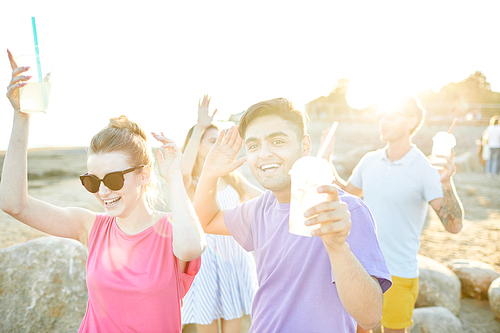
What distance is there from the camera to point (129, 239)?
2070 millimetres

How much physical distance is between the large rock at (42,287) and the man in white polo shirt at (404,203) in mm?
3238

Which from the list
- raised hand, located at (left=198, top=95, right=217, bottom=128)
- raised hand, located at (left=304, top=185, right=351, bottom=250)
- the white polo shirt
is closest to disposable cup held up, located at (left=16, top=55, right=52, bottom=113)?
raised hand, located at (left=304, top=185, right=351, bottom=250)

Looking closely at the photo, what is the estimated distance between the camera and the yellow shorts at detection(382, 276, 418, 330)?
2.99 metres

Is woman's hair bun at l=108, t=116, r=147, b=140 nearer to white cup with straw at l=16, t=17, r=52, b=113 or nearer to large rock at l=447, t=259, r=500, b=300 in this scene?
white cup with straw at l=16, t=17, r=52, b=113

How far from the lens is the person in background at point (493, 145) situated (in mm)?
12439

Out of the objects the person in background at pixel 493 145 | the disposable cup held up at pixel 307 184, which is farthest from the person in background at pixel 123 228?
the person in background at pixel 493 145

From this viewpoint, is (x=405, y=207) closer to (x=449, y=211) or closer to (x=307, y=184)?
(x=449, y=211)

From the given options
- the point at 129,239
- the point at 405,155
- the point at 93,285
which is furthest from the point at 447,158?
the point at 93,285

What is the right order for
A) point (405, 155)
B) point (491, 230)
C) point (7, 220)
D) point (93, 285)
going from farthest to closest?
point (7, 220) → point (491, 230) → point (405, 155) → point (93, 285)

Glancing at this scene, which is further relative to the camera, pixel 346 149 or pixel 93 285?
pixel 346 149

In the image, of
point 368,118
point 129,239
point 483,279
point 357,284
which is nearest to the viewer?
point 357,284

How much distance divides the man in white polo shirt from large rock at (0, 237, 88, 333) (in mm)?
3238

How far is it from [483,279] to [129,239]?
5247 millimetres

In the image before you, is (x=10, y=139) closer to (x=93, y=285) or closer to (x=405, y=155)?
(x=93, y=285)
